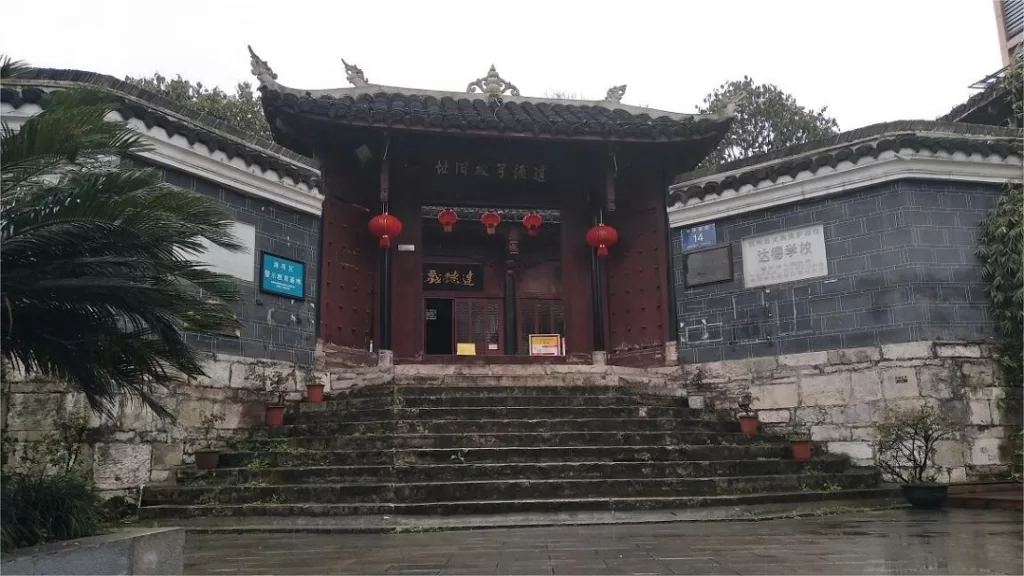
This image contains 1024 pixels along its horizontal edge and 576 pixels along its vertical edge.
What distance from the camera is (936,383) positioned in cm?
960

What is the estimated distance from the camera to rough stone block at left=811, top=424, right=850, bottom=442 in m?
10.1

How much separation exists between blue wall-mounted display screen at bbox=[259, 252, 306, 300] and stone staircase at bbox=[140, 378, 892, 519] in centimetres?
164

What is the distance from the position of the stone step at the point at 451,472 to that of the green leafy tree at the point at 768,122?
14.0 m

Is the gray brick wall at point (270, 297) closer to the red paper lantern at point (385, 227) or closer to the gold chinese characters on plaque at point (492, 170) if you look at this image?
the red paper lantern at point (385, 227)

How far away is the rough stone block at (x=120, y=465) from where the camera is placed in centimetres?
796

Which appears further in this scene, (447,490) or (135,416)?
(135,416)

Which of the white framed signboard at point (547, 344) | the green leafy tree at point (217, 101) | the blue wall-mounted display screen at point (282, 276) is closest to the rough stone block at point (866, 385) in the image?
the white framed signboard at point (547, 344)

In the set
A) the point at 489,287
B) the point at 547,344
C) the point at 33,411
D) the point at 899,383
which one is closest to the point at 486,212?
the point at 489,287

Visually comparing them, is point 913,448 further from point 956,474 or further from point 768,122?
point 768,122

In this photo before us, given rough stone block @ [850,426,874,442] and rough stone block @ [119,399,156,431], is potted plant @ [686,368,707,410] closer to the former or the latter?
rough stone block @ [850,426,874,442]

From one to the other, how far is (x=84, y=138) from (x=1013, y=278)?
1031 cm

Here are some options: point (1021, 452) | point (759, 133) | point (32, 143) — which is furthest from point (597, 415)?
point (759, 133)

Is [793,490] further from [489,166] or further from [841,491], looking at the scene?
[489,166]

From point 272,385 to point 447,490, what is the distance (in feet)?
12.4
